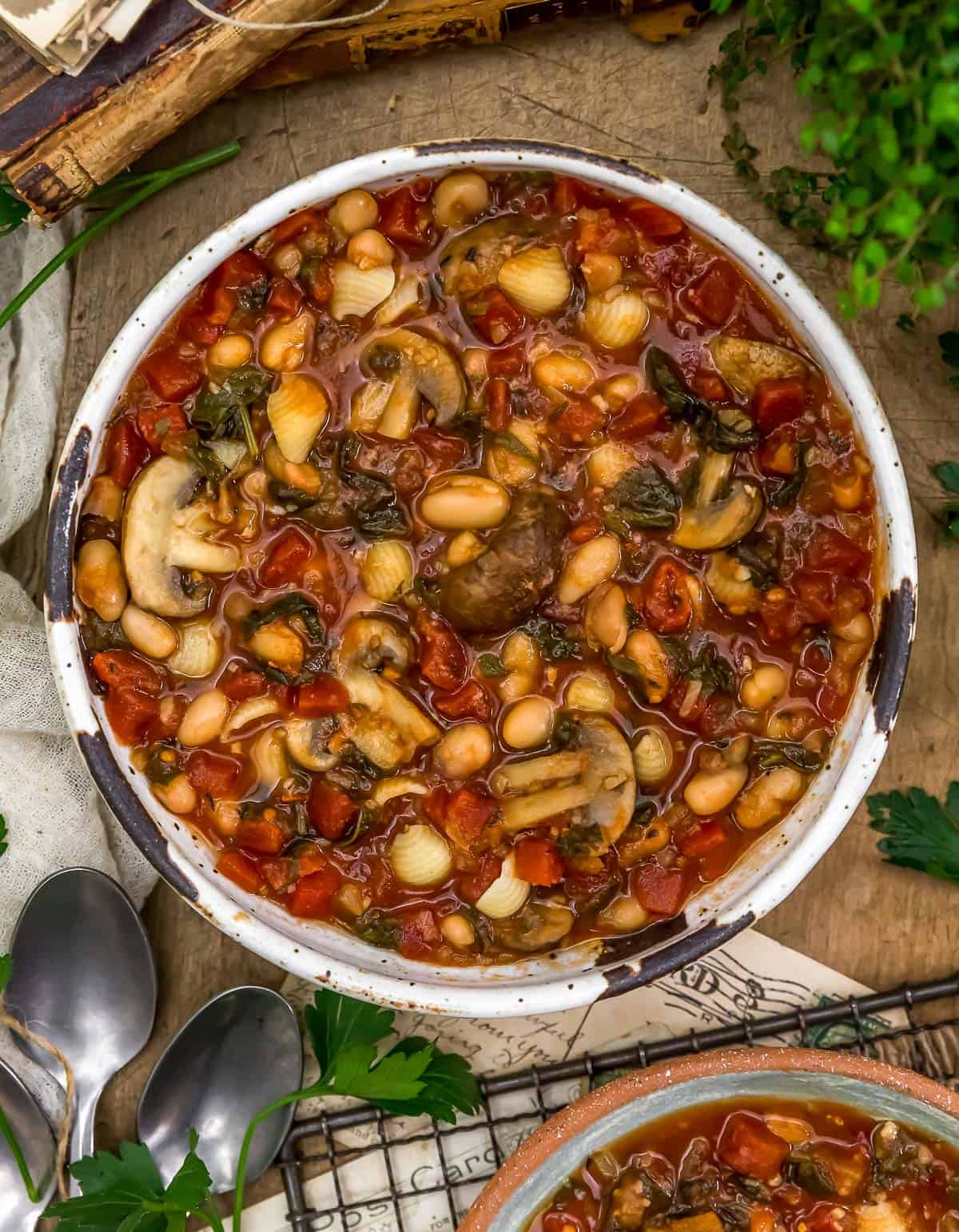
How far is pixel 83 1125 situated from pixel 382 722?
999mm

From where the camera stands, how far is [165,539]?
201 cm

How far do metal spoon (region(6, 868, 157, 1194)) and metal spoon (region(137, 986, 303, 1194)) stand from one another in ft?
0.29

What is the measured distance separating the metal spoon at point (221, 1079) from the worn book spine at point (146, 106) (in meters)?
1.41

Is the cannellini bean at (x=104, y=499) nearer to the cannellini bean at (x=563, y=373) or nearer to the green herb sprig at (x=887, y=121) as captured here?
the cannellini bean at (x=563, y=373)

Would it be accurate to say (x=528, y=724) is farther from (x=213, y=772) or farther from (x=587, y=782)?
(x=213, y=772)

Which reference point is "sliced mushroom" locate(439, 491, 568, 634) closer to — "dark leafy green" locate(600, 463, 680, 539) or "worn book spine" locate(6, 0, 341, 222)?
"dark leafy green" locate(600, 463, 680, 539)

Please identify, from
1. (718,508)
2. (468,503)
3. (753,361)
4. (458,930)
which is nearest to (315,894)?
(458,930)

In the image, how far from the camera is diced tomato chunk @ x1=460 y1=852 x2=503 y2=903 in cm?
205

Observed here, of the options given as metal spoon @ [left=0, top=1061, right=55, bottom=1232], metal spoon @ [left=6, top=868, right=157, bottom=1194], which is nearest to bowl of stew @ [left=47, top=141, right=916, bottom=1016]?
metal spoon @ [left=6, top=868, right=157, bottom=1194]

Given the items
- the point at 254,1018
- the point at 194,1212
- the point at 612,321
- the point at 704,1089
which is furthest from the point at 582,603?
the point at 194,1212

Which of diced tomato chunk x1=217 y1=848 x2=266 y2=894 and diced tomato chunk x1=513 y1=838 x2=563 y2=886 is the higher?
diced tomato chunk x1=217 y1=848 x2=266 y2=894

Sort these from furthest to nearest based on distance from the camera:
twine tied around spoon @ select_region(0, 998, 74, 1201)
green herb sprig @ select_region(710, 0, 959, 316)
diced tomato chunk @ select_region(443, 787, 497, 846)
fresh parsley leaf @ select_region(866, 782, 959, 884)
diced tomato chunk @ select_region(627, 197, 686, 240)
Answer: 1. twine tied around spoon @ select_region(0, 998, 74, 1201)
2. fresh parsley leaf @ select_region(866, 782, 959, 884)
3. diced tomato chunk @ select_region(443, 787, 497, 846)
4. diced tomato chunk @ select_region(627, 197, 686, 240)
5. green herb sprig @ select_region(710, 0, 959, 316)

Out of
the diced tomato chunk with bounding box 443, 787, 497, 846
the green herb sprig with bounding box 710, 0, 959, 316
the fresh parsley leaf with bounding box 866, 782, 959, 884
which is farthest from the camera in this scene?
the fresh parsley leaf with bounding box 866, 782, 959, 884

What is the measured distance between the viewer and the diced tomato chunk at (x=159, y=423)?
2014mm
